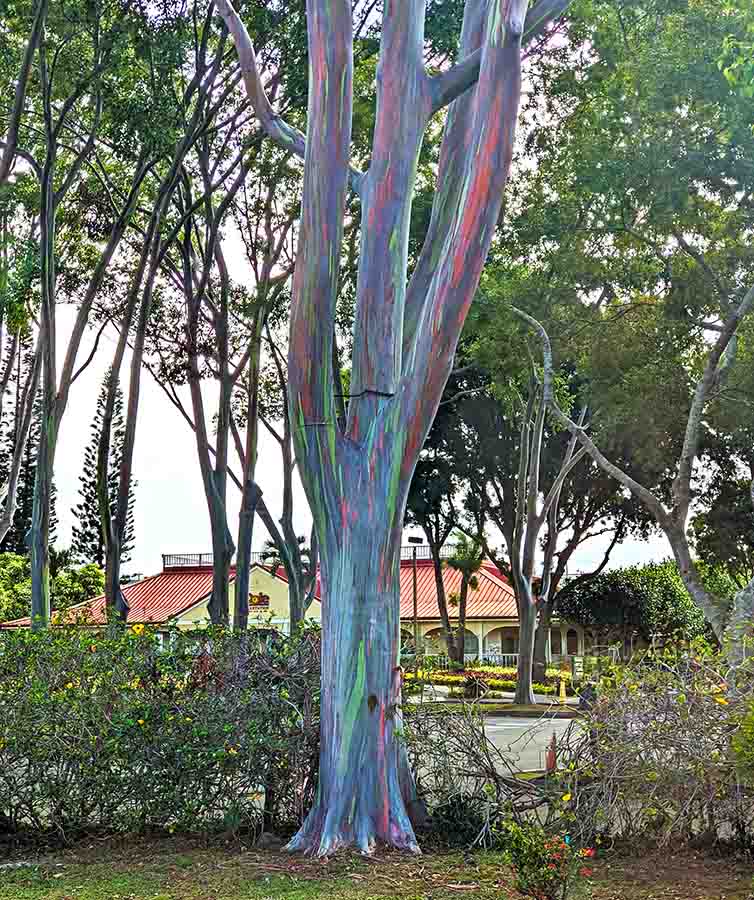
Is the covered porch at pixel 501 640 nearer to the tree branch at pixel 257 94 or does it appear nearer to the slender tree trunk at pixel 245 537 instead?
the slender tree trunk at pixel 245 537

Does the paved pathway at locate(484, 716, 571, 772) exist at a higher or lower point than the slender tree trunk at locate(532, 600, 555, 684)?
lower

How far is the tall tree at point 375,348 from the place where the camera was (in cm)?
802

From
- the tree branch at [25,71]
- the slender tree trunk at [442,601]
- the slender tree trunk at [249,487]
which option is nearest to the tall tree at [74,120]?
the tree branch at [25,71]

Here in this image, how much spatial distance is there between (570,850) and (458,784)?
8.33 feet

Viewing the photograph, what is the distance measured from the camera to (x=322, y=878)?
24.1 ft

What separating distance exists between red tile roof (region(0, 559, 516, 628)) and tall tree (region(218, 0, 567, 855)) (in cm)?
4432

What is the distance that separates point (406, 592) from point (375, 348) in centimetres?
4843

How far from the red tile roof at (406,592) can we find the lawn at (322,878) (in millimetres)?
44344

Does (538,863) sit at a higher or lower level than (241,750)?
lower

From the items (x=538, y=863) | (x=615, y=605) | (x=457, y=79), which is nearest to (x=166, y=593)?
(x=615, y=605)

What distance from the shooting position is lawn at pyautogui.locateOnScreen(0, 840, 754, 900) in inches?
271

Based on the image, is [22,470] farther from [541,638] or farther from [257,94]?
[257,94]

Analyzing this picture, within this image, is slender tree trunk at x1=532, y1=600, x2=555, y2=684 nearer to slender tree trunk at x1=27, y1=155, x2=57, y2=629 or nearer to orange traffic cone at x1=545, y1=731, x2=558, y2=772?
slender tree trunk at x1=27, y1=155, x2=57, y2=629

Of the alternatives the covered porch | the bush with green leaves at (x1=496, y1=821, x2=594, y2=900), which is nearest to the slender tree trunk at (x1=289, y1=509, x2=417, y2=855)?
the bush with green leaves at (x1=496, y1=821, x2=594, y2=900)
